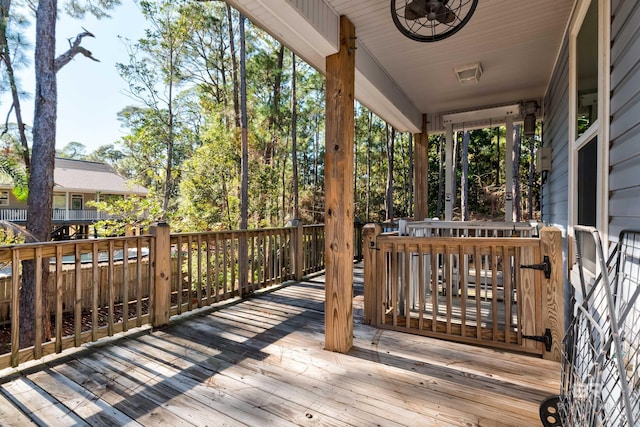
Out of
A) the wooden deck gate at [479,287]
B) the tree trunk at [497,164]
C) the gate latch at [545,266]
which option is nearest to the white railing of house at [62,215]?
the wooden deck gate at [479,287]

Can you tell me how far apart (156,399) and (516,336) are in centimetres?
259

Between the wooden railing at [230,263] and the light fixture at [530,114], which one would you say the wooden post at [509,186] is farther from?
the wooden railing at [230,263]

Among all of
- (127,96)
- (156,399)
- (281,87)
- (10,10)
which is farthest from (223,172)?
(156,399)

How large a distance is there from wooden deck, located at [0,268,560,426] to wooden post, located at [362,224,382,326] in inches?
7.5

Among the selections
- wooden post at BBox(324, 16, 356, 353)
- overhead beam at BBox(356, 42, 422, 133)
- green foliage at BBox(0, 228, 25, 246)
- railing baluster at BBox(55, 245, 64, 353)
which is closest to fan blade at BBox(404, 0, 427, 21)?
wooden post at BBox(324, 16, 356, 353)

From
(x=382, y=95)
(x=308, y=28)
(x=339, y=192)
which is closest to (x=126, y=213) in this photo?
(x=382, y=95)

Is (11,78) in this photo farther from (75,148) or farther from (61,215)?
(75,148)

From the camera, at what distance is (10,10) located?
23.2ft

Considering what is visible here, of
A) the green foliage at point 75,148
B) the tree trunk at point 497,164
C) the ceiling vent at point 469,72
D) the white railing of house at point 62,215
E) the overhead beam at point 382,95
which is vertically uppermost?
the green foliage at point 75,148

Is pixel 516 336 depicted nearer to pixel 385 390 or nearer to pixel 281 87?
pixel 385 390

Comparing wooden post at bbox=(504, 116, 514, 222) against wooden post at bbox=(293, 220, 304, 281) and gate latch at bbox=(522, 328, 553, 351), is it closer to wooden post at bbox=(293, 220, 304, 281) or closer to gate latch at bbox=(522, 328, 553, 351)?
gate latch at bbox=(522, 328, 553, 351)

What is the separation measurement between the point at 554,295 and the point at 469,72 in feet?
8.67

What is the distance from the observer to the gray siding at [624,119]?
1456 millimetres

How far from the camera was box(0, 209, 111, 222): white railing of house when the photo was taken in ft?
53.8
